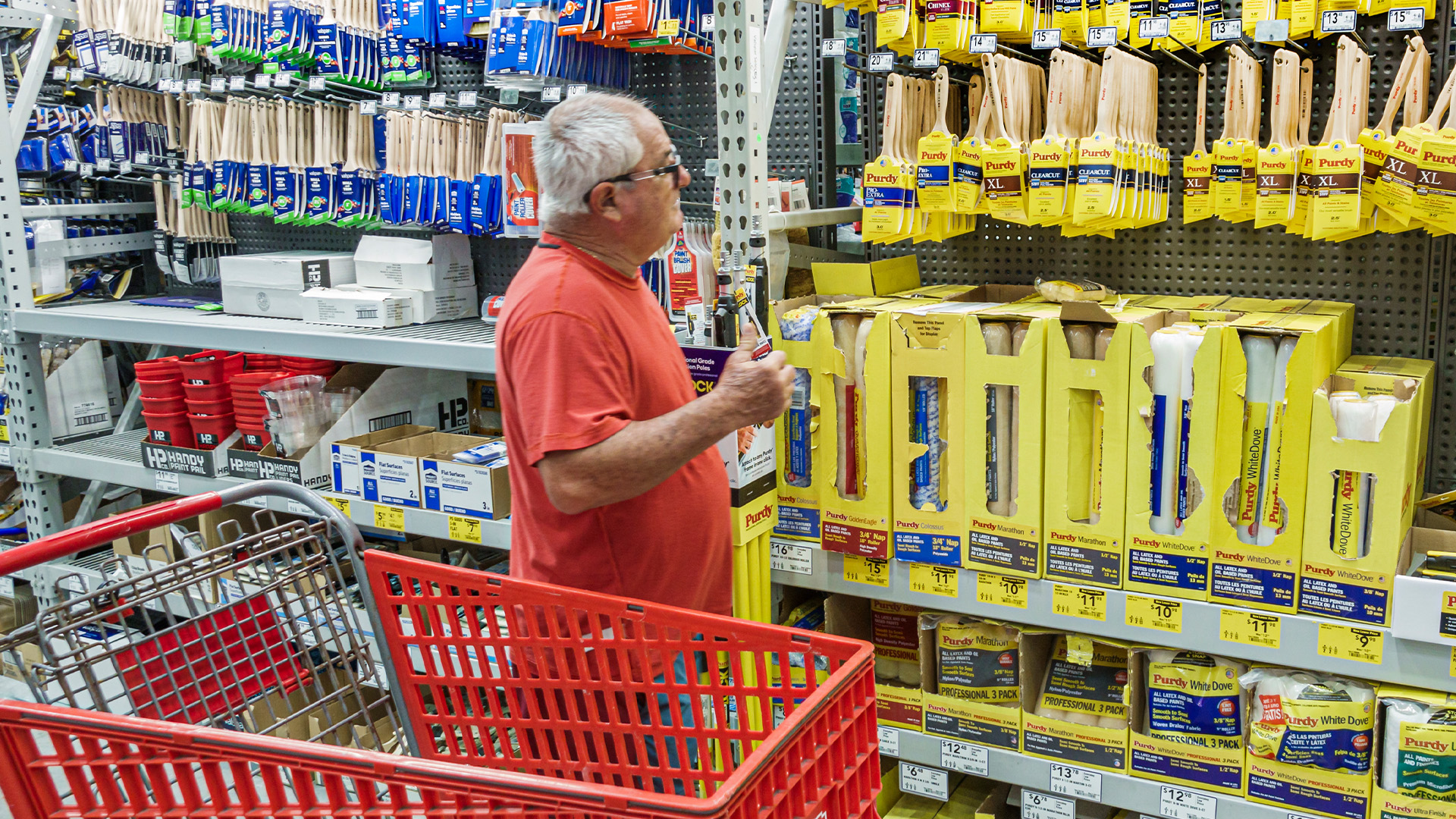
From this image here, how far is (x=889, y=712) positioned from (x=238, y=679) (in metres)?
1.20

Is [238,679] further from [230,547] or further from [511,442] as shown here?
[511,442]

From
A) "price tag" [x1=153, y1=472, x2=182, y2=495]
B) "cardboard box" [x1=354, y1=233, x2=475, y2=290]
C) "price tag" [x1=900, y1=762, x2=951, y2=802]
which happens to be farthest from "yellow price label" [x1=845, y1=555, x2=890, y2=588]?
"price tag" [x1=153, y1=472, x2=182, y2=495]

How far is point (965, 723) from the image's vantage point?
213cm

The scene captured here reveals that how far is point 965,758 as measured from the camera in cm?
214

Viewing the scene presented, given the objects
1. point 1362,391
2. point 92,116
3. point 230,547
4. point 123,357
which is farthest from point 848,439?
point 123,357

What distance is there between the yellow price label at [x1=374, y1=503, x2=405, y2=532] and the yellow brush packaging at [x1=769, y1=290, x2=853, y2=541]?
0.96 metres

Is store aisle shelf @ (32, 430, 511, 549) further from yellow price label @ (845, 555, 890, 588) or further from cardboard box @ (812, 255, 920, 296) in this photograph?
cardboard box @ (812, 255, 920, 296)

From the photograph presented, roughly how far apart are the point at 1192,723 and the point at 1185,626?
0.20 metres

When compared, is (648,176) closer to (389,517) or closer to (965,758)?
(965,758)

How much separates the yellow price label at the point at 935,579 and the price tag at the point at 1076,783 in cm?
37

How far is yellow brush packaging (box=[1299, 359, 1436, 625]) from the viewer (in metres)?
1.65

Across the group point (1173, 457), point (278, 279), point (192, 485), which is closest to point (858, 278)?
point (1173, 457)

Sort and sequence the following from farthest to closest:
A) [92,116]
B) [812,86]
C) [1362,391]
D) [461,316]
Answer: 1. [92,116]
2. [461,316]
3. [812,86]
4. [1362,391]

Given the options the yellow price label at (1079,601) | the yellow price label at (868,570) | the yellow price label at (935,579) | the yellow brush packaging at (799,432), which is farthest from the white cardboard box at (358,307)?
the yellow price label at (1079,601)
